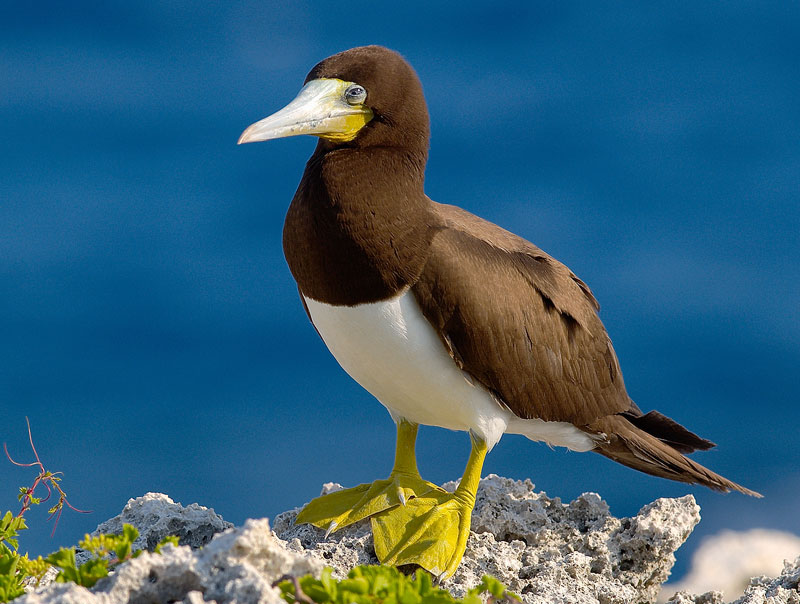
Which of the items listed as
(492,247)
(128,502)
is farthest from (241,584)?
(128,502)

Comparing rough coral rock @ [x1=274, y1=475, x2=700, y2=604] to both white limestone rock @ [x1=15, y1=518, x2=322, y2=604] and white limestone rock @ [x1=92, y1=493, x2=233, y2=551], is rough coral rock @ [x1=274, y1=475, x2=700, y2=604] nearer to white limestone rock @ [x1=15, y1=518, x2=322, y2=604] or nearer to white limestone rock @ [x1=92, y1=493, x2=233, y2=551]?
white limestone rock @ [x1=92, y1=493, x2=233, y2=551]

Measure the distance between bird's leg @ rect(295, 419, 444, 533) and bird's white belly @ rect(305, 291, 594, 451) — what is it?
30 centimetres

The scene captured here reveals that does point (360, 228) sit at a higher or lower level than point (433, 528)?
higher

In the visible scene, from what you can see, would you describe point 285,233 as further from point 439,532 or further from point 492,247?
point 439,532

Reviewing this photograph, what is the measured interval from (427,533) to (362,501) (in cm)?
44

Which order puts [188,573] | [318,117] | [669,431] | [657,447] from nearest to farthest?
[188,573] → [318,117] → [657,447] → [669,431]

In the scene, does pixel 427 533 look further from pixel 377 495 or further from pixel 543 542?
pixel 543 542

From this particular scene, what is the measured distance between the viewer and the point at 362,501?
15.6 ft

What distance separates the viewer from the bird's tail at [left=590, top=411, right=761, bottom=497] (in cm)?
503

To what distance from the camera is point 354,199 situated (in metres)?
4.19

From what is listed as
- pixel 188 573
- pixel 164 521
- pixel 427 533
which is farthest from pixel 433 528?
pixel 188 573

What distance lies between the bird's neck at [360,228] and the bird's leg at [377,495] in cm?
107

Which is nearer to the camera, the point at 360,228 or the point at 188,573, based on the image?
the point at 188,573

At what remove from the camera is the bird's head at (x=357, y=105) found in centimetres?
415
